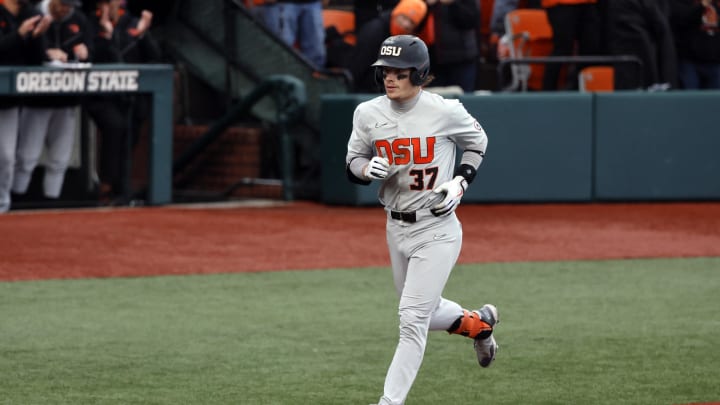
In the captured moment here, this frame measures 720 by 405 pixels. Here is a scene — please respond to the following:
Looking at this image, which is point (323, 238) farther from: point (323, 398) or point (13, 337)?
point (323, 398)

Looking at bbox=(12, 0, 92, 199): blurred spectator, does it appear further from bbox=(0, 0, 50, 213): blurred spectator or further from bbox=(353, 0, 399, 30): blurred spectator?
bbox=(353, 0, 399, 30): blurred spectator

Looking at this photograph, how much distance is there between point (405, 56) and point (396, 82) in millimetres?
135

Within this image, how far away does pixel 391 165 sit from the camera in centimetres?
639

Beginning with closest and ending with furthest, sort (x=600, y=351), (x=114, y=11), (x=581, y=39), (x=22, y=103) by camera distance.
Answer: (x=600, y=351)
(x=22, y=103)
(x=114, y=11)
(x=581, y=39)

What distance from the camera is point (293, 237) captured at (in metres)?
12.8

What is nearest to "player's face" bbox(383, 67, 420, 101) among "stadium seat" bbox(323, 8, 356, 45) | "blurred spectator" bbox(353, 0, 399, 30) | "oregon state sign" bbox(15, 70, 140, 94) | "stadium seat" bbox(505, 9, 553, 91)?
"oregon state sign" bbox(15, 70, 140, 94)

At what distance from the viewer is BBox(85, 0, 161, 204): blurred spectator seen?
568 inches

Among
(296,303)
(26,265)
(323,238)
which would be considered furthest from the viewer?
(323,238)

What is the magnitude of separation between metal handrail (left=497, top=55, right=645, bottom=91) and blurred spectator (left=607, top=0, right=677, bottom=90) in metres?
0.11

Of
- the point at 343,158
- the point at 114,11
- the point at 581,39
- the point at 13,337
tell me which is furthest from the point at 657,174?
the point at 13,337

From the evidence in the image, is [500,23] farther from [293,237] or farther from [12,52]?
[12,52]

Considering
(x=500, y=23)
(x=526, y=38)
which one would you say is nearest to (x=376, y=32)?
(x=526, y=38)

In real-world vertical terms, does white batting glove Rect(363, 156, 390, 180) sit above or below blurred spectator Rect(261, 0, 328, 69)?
above

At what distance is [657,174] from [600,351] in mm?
8127
